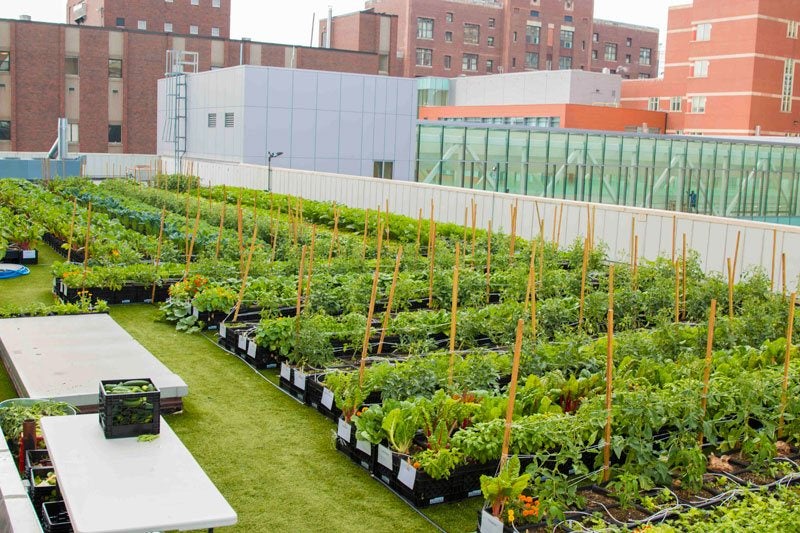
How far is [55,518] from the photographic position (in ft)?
19.2

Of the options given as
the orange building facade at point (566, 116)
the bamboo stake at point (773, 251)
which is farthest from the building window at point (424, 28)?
the bamboo stake at point (773, 251)

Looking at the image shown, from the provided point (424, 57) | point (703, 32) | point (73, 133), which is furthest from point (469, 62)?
point (73, 133)

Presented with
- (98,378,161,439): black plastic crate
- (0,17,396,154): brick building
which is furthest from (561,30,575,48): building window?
→ (98,378,161,439): black plastic crate

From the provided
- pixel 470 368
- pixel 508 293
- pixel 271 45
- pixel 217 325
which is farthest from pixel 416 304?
pixel 271 45

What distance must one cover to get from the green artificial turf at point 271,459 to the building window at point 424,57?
3125 inches

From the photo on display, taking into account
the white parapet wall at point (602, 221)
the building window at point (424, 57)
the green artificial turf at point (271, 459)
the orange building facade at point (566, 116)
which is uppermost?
the building window at point (424, 57)

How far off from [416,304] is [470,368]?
14.8 ft

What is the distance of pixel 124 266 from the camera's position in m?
14.3

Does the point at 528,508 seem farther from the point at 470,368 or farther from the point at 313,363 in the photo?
the point at 313,363

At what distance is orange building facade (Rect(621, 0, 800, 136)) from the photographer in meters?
61.2

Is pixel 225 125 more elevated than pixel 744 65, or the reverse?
pixel 744 65

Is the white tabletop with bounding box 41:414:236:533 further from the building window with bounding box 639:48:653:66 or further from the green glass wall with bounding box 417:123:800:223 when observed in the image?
the building window with bounding box 639:48:653:66

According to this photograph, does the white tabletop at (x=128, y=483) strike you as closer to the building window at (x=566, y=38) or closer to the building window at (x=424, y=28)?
the building window at (x=424, y=28)

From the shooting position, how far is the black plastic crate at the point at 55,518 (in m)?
5.75
